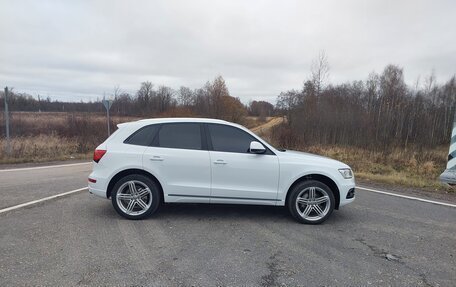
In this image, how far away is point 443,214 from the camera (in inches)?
227

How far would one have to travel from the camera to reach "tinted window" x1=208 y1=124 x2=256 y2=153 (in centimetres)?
513

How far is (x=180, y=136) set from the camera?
17.1 feet

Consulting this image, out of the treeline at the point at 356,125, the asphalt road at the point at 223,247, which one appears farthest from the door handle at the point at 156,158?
the treeline at the point at 356,125

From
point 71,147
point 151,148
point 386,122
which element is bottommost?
point 71,147

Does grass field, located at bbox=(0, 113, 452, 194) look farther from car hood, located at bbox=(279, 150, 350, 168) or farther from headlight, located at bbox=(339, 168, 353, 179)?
car hood, located at bbox=(279, 150, 350, 168)

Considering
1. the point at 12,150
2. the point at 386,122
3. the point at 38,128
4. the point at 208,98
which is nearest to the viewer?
the point at 12,150

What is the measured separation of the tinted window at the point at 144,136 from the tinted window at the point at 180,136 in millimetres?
135

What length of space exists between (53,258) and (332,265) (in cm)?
329

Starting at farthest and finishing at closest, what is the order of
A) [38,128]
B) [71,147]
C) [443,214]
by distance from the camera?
[38,128]
[71,147]
[443,214]

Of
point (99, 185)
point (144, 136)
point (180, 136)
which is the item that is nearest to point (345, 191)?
point (180, 136)

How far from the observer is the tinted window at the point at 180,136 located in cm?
515

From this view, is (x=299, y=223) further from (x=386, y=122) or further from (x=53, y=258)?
(x=386, y=122)

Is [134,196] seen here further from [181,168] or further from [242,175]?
[242,175]

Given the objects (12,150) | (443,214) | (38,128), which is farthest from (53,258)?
(38,128)
